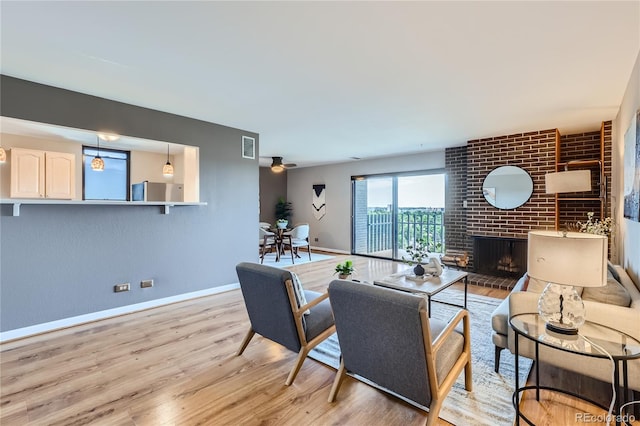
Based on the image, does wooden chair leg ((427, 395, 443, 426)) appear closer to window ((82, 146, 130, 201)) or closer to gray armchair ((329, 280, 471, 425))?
gray armchair ((329, 280, 471, 425))

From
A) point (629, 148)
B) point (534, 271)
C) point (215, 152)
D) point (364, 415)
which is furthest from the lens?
point (215, 152)

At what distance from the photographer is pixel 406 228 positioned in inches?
263

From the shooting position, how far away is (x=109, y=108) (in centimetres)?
326

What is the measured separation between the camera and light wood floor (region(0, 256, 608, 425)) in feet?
5.76

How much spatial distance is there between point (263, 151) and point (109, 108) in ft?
10.5

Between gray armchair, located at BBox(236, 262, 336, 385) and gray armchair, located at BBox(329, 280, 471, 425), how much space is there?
0.34 metres

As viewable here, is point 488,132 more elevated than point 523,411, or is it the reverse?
point 488,132

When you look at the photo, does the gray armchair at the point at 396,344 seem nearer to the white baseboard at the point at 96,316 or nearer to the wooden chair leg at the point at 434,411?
the wooden chair leg at the point at 434,411

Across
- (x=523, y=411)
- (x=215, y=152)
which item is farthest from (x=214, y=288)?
(x=523, y=411)

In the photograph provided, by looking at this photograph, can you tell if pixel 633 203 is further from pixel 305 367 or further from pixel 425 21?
pixel 305 367

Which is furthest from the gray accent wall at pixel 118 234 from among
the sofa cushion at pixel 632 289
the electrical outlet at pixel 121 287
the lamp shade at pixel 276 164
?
the sofa cushion at pixel 632 289

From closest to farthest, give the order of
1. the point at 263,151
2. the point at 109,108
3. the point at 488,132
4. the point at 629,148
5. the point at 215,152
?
the point at 629,148 < the point at 109,108 < the point at 215,152 < the point at 488,132 < the point at 263,151

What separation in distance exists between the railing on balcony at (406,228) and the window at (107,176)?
5.46 m

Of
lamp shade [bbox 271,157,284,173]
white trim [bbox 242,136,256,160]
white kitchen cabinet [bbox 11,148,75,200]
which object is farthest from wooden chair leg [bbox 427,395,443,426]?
white kitchen cabinet [bbox 11,148,75,200]
